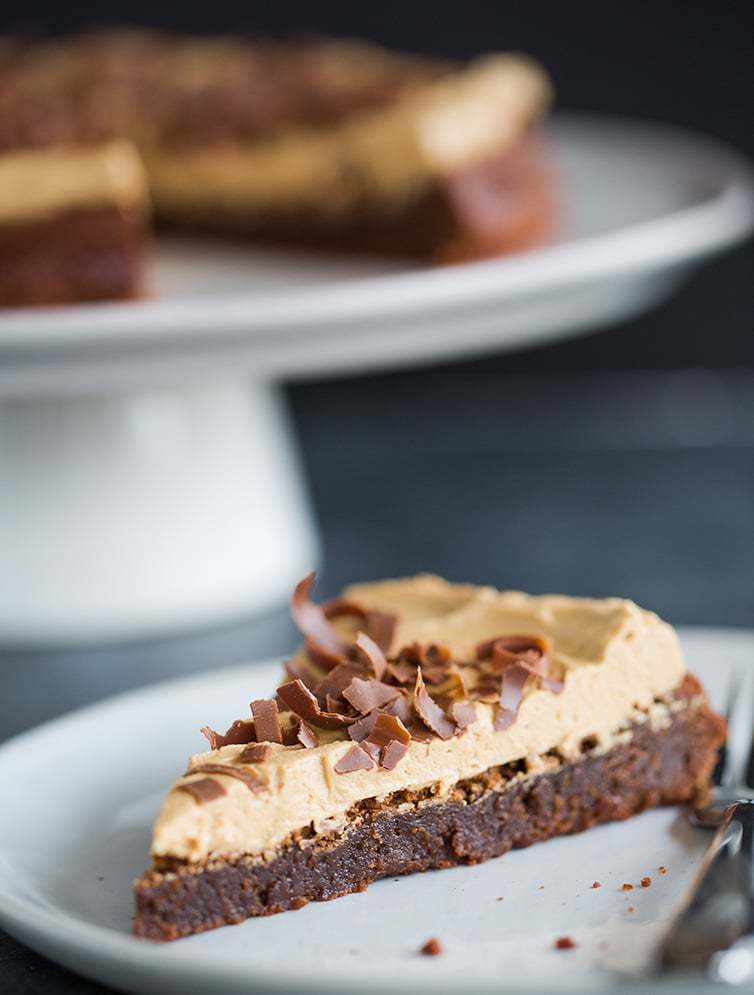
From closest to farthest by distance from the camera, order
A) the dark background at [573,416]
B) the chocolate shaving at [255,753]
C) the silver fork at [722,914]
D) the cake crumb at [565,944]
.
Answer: the silver fork at [722,914] < the cake crumb at [565,944] < the chocolate shaving at [255,753] < the dark background at [573,416]

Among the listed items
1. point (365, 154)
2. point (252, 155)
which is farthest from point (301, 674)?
point (252, 155)

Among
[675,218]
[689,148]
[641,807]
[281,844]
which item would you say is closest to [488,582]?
[675,218]

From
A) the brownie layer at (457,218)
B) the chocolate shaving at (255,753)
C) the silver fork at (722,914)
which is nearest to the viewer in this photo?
the silver fork at (722,914)

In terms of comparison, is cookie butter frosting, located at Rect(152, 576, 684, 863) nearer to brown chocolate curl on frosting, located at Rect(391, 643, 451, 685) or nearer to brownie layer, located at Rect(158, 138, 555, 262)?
brown chocolate curl on frosting, located at Rect(391, 643, 451, 685)

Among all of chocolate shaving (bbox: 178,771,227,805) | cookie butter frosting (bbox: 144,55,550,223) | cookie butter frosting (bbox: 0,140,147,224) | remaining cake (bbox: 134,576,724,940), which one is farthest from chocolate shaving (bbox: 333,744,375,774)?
cookie butter frosting (bbox: 144,55,550,223)

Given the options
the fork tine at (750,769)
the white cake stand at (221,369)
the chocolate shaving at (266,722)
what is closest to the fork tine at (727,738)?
the fork tine at (750,769)

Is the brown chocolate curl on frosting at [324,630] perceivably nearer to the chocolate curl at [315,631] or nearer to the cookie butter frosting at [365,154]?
the chocolate curl at [315,631]

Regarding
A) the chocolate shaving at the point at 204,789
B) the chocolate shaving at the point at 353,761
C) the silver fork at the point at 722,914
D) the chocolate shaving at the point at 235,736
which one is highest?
the chocolate shaving at the point at 204,789

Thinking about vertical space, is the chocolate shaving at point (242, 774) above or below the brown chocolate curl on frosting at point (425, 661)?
above

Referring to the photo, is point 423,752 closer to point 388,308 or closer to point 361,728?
point 361,728
